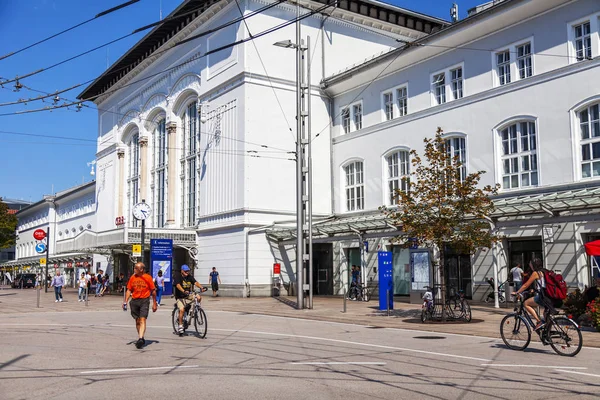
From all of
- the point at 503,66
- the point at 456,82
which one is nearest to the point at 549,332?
the point at 503,66

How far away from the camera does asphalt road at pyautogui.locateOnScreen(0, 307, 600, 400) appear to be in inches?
337

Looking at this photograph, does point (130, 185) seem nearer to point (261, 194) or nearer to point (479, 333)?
point (261, 194)

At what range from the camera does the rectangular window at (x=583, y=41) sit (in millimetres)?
25891

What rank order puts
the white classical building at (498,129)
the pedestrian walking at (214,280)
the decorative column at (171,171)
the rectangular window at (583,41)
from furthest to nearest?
the decorative column at (171,171)
the pedestrian walking at (214,280)
the rectangular window at (583,41)
the white classical building at (498,129)

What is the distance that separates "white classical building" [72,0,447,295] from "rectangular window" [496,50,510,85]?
7.83 m

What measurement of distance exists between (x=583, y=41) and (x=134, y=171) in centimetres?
3937

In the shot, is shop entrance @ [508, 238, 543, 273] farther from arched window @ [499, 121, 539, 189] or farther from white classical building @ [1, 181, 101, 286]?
white classical building @ [1, 181, 101, 286]

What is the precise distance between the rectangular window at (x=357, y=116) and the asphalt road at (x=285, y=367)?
2330cm

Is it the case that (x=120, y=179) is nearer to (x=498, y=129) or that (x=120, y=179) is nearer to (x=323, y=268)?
(x=323, y=268)

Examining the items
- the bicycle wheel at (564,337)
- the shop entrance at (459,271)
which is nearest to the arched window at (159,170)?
the shop entrance at (459,271)

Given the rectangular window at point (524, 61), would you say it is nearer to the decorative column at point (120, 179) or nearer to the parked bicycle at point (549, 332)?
the parked bicycle at point (549, 332)

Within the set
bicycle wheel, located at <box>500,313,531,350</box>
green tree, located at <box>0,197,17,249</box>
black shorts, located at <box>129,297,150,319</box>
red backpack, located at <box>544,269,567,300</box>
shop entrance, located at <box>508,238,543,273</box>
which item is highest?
green tree, located at <box>0,197,17,249</box>

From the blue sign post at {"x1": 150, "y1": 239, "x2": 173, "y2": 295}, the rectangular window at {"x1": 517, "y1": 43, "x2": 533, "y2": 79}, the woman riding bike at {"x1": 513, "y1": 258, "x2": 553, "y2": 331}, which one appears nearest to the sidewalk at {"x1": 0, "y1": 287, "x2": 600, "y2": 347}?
the woman riding bike at {"x1": 513, "y1": 258, "x2": 553, "y2": 331}

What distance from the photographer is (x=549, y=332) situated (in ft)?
40.3
